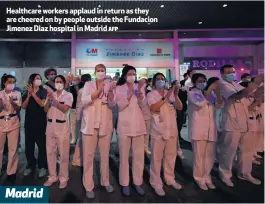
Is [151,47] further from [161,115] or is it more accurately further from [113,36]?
[161,115]

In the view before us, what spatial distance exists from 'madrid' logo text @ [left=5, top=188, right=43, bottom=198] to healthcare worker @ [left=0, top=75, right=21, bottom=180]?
1.30 ft

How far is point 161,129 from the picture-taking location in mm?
2645

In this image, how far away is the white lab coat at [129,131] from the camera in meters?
2.56

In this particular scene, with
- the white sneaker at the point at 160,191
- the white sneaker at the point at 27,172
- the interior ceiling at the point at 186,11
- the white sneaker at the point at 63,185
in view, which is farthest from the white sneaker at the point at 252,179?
the interior ceiling at the point at 186,11

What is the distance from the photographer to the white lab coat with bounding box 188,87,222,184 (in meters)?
2.74

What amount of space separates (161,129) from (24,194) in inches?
67.7

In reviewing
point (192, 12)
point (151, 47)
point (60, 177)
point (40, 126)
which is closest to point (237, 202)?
point (60, 177)

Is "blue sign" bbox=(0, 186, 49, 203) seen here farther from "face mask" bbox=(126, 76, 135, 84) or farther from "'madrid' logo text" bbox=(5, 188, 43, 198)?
"face mask" bbox=(126, 76, 135, 84)

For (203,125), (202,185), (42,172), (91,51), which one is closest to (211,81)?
(203,125)

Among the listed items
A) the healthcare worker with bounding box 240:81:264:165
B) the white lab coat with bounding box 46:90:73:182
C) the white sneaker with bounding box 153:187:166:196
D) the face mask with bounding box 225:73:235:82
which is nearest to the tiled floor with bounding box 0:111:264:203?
the white sneaker with bounding box 153:187:166:196

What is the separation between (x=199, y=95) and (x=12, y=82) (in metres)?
2.41

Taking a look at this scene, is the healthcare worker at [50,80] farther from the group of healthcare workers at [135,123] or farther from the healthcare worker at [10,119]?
the healthcare worker at [10,119]

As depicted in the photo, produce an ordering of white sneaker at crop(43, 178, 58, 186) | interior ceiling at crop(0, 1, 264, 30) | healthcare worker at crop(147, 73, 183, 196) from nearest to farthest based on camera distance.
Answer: healthcare worker at crop(147, 73, 183, 196) < white sneaker at crop(43, 178, 58, 186) < interior ceiling at crop(0, 1, 264, 30)

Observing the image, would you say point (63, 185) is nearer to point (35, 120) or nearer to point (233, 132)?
point (35, 120)
